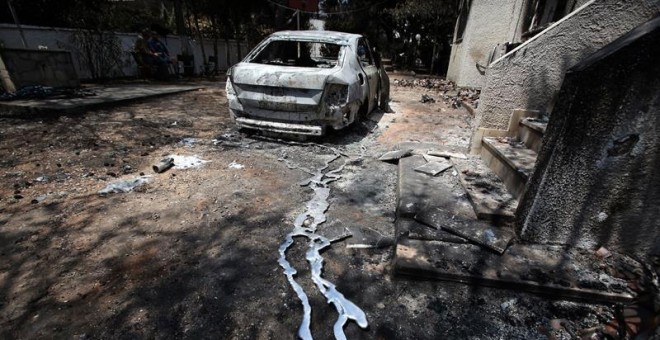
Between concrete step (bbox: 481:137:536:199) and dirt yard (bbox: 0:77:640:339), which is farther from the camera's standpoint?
concrete step (bbox: 481:137:536:199)

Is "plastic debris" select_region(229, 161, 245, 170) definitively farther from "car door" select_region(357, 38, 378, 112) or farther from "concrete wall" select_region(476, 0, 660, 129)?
"concrete wall" select_region(476, 0, 660, 129)

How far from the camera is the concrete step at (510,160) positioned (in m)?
2.40

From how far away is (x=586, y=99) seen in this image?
1.69 metres

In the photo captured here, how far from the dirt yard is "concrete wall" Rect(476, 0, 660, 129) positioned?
1.32m

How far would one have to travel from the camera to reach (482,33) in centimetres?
1015

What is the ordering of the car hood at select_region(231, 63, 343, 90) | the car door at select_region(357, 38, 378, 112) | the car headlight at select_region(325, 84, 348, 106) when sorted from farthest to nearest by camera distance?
the car door at select_region(357, 38, 378, 112) < the car headlight at select_region(325, 84, 348, 106) < the car hood at select_region(231, 63, 343, 90)

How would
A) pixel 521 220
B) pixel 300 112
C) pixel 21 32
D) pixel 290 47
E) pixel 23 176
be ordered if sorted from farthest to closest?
pixel 21 32 < pixel 290 47 < pixel 300 112 < pixel 23 176 < pixel 521 220

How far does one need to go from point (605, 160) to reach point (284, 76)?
132 inches

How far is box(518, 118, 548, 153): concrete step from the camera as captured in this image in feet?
8.88

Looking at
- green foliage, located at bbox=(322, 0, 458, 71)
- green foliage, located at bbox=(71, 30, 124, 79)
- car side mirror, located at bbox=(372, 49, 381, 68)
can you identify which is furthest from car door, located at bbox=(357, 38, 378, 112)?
green foliage, located at bbox=(322, 0, 458, 71)

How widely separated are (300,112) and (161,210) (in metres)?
2.19

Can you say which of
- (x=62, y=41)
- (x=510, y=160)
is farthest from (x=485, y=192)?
(x=62, y=41)

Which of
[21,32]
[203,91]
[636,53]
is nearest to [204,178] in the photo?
[636,53]

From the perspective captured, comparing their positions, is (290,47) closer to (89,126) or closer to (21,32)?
(89,126)
